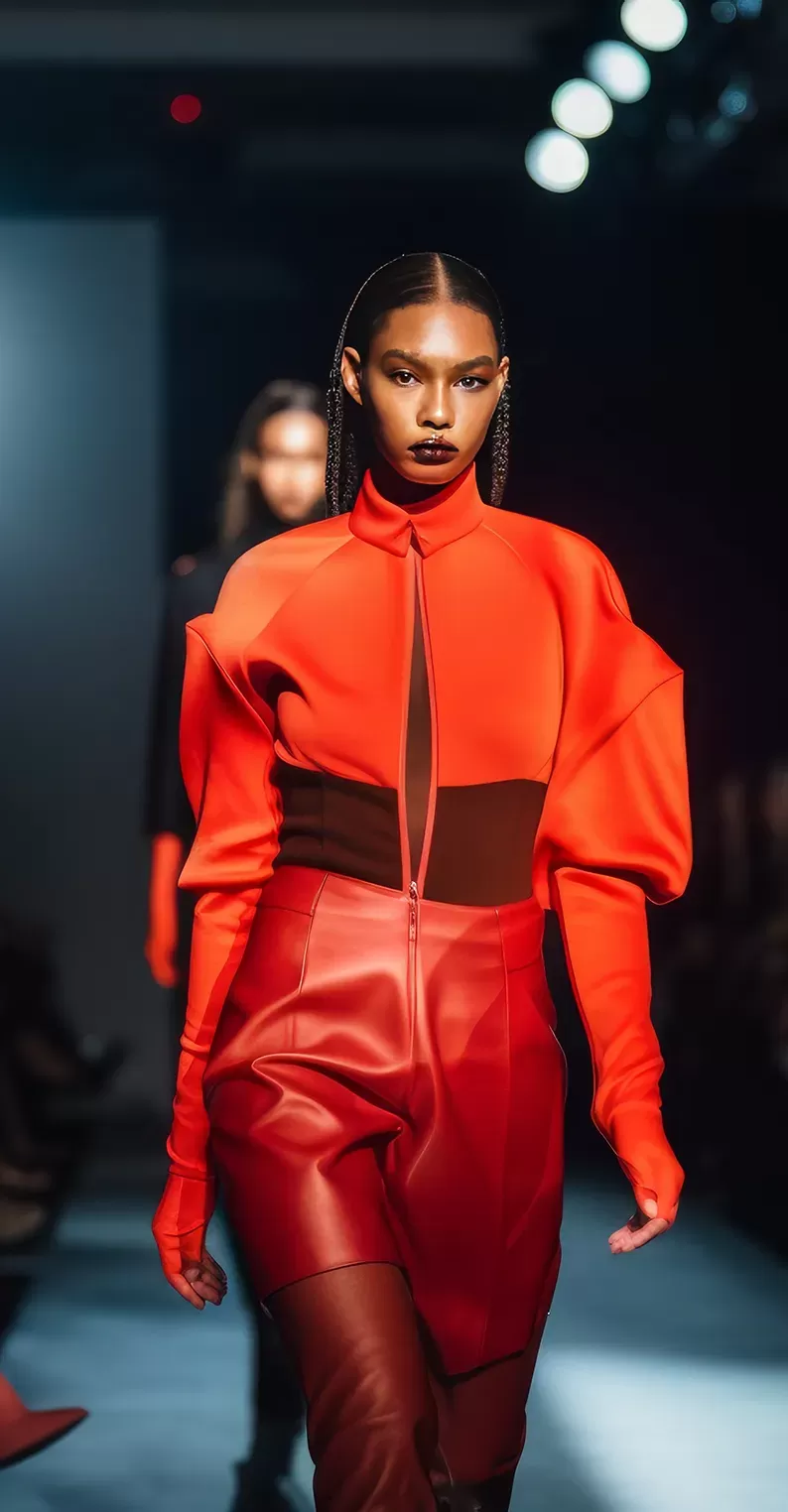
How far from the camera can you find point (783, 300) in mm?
4777

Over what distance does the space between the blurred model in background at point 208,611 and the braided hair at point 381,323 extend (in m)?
0.58

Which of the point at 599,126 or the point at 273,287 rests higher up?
the point at 599,126

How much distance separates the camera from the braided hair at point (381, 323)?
1.93 metres

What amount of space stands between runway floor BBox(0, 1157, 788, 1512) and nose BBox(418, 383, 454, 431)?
5.36ft

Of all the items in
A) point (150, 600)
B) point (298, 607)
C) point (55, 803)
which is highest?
point (298, 607)

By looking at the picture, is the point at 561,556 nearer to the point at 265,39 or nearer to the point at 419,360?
the point at 419,360

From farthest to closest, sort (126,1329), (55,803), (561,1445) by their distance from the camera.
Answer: (55,803), (126,1329), (561,1445)

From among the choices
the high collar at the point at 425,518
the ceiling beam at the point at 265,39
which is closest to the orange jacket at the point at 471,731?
the high collar at the point at 425,518

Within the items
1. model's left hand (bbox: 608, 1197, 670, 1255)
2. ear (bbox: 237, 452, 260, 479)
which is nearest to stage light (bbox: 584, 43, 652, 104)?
ear (bbox: 237, 452, 260, 479)

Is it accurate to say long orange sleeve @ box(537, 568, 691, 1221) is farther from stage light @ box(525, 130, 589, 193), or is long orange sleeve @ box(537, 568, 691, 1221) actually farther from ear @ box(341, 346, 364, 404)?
stage light @ box(525, 130, 589, 193)

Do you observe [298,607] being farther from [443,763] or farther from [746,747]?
[746,747]

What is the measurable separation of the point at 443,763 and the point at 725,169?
286 cm

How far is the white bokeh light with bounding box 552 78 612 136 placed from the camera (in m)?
4.20

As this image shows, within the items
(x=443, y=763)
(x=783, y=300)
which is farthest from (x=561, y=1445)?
(x=783, y=300)
